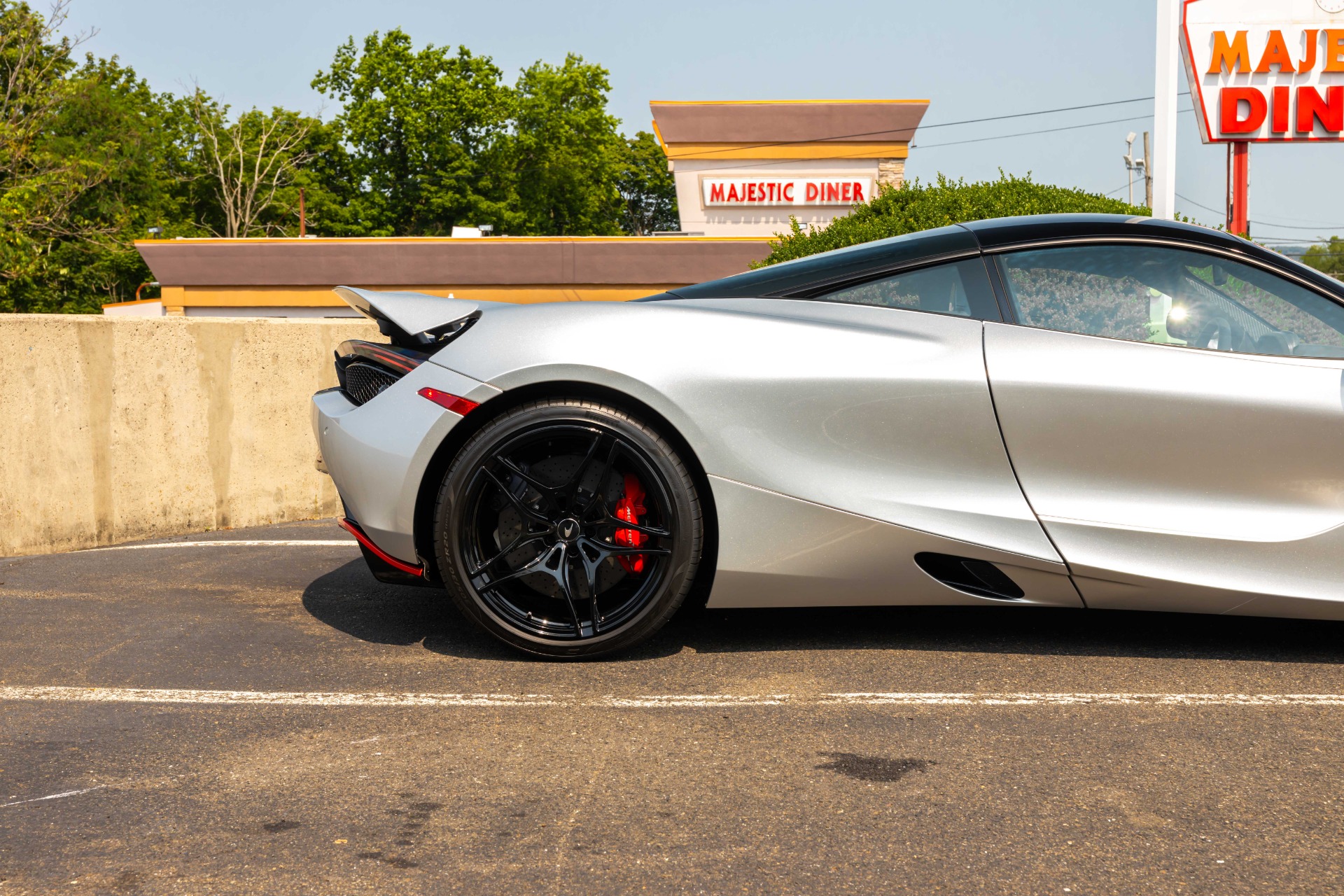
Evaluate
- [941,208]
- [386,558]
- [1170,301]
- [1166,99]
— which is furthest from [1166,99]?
[386,558]

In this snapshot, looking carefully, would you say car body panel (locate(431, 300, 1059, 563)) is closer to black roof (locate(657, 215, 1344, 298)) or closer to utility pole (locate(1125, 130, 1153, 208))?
black roof (locate(657, 215, 1344, 298))

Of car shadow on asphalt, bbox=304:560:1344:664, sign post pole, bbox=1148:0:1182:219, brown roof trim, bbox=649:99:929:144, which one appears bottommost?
car shadow on asphalt, bbox=304:560:1344:664

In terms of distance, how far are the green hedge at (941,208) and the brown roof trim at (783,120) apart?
852 inches

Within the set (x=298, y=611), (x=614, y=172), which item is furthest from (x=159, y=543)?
(x=614, y=172)

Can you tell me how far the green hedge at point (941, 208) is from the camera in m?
9.55

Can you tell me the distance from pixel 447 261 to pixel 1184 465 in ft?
106

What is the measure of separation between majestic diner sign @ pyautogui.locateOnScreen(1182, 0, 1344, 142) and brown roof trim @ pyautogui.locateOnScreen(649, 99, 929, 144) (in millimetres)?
18763

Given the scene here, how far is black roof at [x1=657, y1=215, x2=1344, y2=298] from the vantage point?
358cm

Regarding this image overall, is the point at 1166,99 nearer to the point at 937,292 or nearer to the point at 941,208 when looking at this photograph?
the point at 941,208

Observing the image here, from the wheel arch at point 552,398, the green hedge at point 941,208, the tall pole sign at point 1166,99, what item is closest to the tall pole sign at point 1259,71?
the tall pole sign at point 1166,99

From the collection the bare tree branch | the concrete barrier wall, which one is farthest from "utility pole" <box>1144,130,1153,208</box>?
the concrete barrier wall

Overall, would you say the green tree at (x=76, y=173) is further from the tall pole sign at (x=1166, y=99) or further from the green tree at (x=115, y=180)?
the tall pole sign at (x=1166, y=99)

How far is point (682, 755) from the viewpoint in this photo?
2801 mm

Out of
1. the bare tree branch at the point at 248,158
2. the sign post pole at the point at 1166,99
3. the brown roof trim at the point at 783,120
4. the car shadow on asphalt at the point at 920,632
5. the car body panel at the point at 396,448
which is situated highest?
the bare tree branch at the point at 248,158
